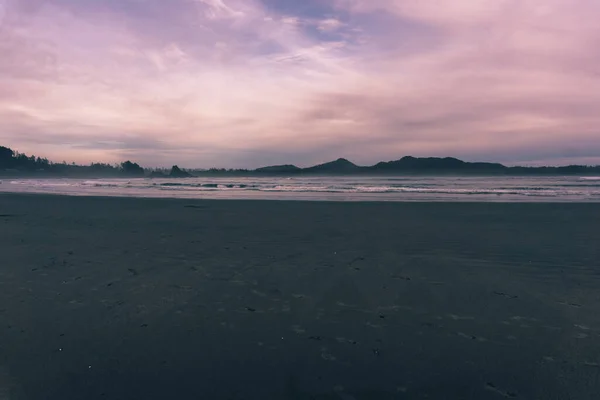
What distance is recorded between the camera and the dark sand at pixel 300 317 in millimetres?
4547

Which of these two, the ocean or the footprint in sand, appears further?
the ocean

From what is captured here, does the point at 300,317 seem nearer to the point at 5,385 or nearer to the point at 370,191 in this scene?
the point at 5,385

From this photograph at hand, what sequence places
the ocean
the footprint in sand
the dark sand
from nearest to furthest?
1. the footprint in sand
2. the dark sand
3. the ocean

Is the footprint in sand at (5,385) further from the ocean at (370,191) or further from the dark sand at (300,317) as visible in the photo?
the ocean at (370,191)

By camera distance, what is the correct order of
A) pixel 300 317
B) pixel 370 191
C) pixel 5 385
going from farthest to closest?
pixel 370 191, pixel 300 317, pixel 5 385

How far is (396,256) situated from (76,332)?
7.66 metres

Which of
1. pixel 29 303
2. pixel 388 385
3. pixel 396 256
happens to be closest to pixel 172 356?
pixel 388 385

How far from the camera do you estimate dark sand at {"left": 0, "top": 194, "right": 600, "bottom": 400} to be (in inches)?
179

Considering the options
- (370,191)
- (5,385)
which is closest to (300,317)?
(5,385)

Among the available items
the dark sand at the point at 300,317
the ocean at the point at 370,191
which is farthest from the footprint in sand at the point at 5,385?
the ocean at the point at 370,191

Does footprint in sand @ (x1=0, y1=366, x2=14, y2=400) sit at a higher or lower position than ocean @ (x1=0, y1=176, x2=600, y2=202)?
lower

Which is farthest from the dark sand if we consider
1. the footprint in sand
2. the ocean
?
the ocean

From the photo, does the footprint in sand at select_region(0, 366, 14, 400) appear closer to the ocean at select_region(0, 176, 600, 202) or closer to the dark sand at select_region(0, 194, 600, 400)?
the dark sand at select_region(0, 194, 600, 400)

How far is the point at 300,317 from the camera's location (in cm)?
648
